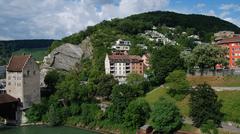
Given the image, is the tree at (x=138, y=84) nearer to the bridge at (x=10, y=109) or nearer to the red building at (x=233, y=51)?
the red building at (x=233, y=51)

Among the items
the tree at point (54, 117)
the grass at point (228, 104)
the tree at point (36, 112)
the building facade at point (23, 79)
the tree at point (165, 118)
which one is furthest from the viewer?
the building facade at point (23, 79)

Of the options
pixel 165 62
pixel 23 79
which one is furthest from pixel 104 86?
pixel 23 79

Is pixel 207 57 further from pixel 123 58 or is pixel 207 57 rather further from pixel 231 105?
pixel 123 58

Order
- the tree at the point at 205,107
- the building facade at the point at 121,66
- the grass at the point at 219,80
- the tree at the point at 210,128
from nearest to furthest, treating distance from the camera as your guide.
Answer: the tree at the point at 210,128 < the tree at the point at 205,107 < the grass at the point at 219,80 < the building facade at the point at 121,66

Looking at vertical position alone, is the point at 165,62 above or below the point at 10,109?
above

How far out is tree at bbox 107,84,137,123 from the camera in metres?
58.3

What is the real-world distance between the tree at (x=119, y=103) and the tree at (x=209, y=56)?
53.9 ft

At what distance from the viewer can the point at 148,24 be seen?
5974 inches

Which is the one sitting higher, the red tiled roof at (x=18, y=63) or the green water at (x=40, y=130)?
the red tiled roof at (x=18, y=63)

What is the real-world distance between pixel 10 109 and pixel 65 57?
3875 cm

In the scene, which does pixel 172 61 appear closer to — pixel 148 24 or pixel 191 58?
pixel 191 58

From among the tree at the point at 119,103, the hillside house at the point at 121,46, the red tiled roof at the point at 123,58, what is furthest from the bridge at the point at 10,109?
the hillside house at the point at 121,46

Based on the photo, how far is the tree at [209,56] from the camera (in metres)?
66.2

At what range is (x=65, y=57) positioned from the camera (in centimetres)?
10675
